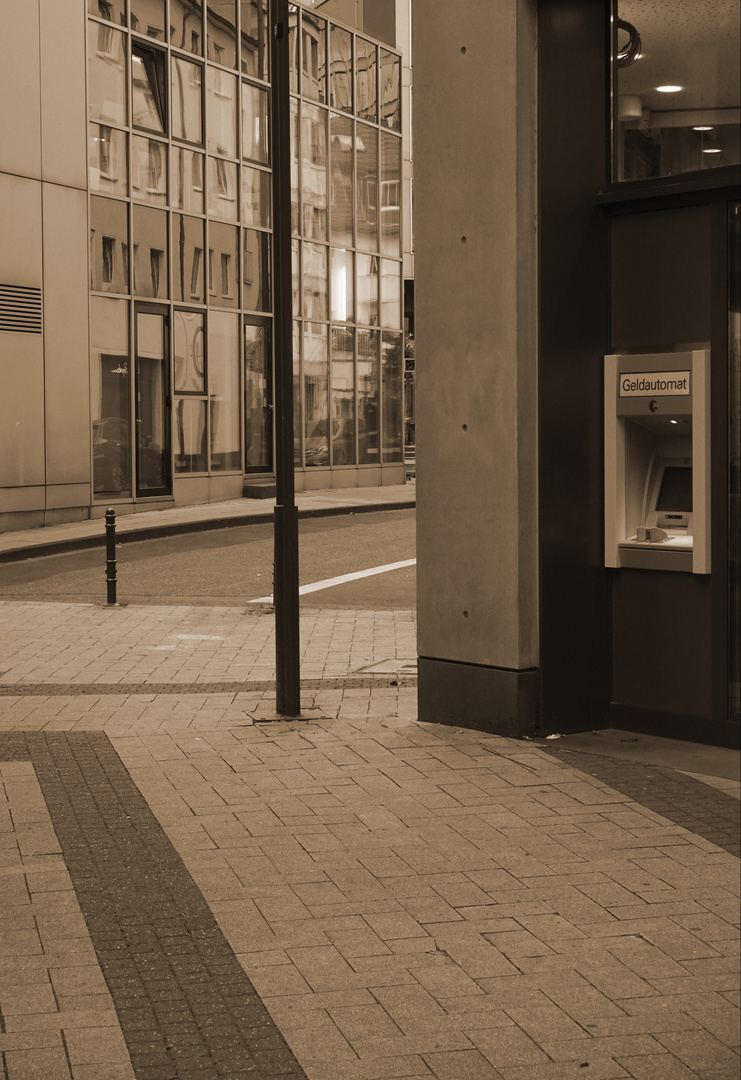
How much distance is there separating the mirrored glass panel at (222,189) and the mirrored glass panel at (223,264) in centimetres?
24

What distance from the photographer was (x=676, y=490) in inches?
296

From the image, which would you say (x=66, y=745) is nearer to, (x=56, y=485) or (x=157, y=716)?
(x=157, y=716)

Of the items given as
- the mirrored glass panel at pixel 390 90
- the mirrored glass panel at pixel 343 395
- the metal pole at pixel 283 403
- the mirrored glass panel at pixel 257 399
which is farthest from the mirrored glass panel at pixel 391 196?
the metal pole at pixel 283 403

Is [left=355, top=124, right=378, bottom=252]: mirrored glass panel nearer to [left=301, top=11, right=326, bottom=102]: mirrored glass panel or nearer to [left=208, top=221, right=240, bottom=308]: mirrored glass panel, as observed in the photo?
[left=301, top=11, right=326, bottom=102]: mirrored glass panel

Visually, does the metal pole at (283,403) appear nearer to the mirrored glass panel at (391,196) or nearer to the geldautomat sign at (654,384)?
the geldautomat sign at (654,384)

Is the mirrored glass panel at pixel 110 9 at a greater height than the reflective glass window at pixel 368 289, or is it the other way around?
the mirrored glass panel at pixel 110 9

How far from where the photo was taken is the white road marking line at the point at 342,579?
14.8 metres

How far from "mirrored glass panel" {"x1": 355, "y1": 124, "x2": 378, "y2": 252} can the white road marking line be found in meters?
16.1

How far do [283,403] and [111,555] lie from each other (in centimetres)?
611

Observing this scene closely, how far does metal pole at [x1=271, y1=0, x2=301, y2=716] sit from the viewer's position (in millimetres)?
8172

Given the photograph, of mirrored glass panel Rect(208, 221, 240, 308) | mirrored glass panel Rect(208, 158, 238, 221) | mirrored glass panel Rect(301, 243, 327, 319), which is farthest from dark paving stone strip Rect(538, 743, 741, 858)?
mirrored glass panel Rect(301, 243, 327, 319)

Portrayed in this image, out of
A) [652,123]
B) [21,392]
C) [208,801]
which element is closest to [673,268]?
[652,123]

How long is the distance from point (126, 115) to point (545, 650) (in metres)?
18.5

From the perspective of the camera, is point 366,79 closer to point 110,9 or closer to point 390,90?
point 390,90
